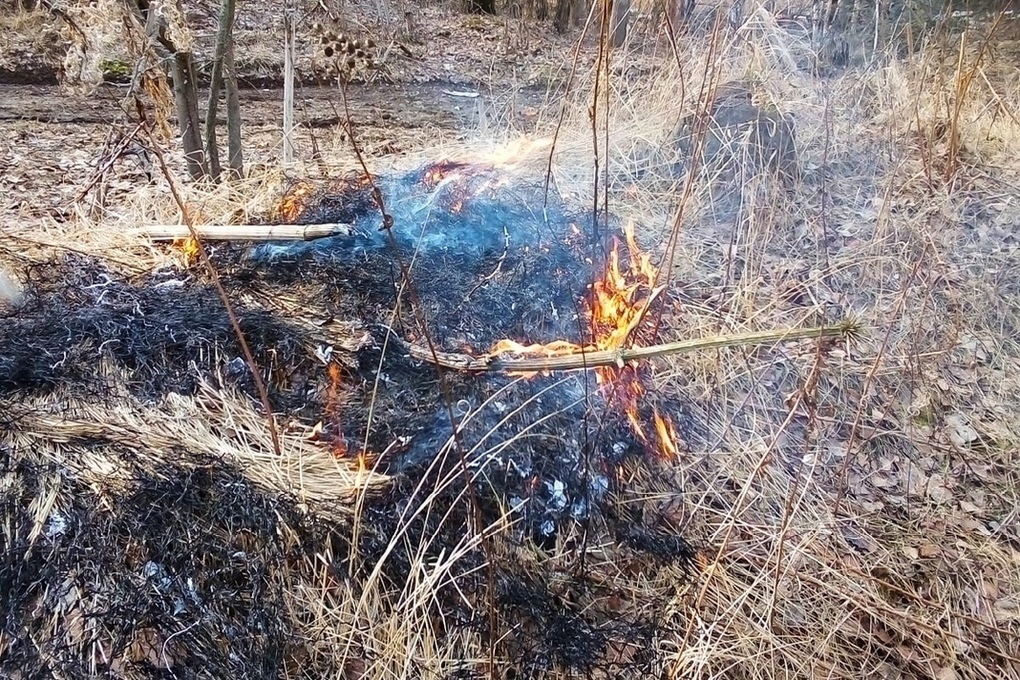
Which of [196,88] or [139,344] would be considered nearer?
[139,344]

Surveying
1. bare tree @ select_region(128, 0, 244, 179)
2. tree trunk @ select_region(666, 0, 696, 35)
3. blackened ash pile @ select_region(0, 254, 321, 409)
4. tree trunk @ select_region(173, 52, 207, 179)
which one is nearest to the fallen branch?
blackened ash pile @ select_region(0, 254, 321, 409)

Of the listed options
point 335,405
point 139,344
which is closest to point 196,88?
point 139,344

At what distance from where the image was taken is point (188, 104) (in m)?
3.54

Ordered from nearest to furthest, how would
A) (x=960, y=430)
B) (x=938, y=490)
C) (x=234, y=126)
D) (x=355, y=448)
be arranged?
(x=355, y=448)
(x=938, y=490)
(x=960, y=430)
(x=234, y=126)

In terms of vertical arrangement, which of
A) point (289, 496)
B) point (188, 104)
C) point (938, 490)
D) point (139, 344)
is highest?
point (188, 104)

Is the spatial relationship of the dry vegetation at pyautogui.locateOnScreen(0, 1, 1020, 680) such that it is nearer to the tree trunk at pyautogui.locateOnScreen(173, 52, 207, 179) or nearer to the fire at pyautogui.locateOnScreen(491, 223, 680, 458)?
the fire at pyautogui.locateOnScreen(491, 223, 680, 458)

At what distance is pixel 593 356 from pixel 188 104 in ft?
8.63

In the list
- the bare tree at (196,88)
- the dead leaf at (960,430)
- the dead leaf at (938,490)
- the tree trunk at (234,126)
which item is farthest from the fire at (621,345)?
the tree trunk at (234,126)

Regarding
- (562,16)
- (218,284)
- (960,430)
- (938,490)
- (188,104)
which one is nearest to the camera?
(218,284)

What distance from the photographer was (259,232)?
9.50ft

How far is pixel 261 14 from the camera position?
843cm

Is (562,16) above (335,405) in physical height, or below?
above

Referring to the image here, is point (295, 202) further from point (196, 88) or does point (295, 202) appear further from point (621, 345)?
point (621, 345)

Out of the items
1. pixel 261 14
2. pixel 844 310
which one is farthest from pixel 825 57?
pixel 261 14
